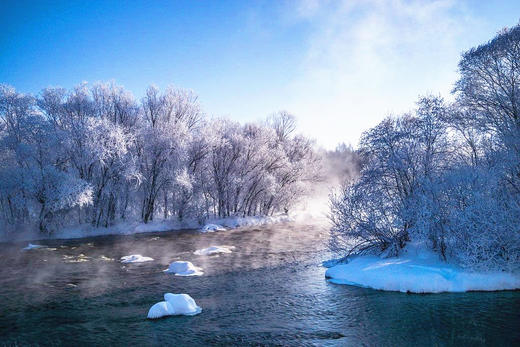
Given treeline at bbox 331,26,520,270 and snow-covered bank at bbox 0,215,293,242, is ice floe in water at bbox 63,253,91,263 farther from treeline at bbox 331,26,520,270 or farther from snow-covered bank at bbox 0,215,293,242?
treeline at bbox 331,26,520,270

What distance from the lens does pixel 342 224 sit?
21.5m

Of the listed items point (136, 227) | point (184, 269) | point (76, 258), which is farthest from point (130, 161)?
point (184, 269)

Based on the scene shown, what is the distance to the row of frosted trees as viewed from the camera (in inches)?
1419

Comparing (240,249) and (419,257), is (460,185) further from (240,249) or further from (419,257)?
(240,249)

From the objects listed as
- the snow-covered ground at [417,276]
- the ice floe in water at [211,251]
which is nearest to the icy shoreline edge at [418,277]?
the snow-covered ground at [417,276]

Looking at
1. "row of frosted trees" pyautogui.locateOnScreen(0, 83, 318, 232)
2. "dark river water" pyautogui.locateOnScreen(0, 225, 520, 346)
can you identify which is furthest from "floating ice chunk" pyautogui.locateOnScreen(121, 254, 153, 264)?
"row of frosted trees" pyautogui.locateOnScreen(0, 83, 318, 232)

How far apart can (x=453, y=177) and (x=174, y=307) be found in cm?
1546

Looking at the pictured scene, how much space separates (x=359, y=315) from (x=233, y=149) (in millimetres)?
38857

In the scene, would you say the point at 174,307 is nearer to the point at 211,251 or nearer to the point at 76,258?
the point at 211,251

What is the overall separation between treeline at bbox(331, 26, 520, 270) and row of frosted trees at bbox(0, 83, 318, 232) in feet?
90.0

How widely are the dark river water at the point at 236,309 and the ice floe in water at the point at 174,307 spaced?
29cm

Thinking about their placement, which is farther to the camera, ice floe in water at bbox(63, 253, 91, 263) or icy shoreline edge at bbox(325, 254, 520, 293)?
ice floe in water at bbox(63, 253, 91, 263)

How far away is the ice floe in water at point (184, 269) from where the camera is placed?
20469 mm

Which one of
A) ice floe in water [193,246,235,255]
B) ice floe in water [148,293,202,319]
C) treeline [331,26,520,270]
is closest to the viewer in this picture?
ice floe in water [148,293,202,319]
